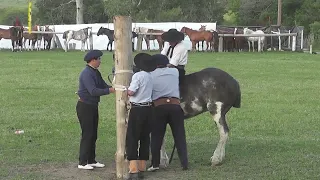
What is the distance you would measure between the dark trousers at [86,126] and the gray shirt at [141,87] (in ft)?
2.43

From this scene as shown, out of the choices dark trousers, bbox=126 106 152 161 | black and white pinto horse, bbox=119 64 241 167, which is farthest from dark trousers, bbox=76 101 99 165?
black and white pinto horse, bbox=119 64 241 167

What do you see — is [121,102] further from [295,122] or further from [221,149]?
[295,122]

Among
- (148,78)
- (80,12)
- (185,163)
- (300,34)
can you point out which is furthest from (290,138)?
(80,12)

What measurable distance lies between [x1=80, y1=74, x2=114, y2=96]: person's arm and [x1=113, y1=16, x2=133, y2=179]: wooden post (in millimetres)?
181

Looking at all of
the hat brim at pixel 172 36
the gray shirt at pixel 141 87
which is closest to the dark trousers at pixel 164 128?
the gray shirt at pixel 141 87

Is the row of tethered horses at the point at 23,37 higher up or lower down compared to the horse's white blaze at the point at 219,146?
higher up

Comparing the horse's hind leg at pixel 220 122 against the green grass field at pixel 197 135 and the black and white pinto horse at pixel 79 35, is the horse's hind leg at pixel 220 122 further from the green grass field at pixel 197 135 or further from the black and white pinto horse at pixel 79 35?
the black and white pinto horse at pixel 79 35

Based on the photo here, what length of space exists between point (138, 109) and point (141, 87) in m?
0.32

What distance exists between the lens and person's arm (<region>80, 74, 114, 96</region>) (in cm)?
871

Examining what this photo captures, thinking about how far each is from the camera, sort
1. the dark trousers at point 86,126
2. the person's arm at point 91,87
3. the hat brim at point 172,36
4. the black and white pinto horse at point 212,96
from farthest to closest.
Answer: the hat brim at point 172,36, the black and white pinto horse at point 212,96, the dark trousers at point 86,126, the person's arm at point 91,87

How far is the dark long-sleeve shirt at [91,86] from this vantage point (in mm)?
8750

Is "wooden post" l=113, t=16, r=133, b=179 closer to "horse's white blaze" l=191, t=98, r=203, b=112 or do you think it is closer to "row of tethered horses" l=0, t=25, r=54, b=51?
"horse's white blaze" l=191, t=98, r=203, b=112

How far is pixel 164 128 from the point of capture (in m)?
9.07

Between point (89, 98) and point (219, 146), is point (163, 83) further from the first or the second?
point (219, 146)
